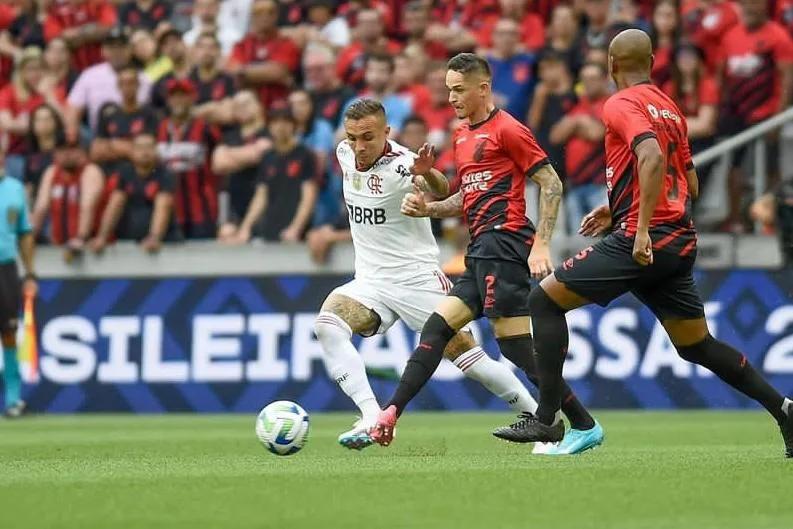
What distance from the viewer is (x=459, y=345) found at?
35.2ft

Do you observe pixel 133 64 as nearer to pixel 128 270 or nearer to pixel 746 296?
pixel 128 270

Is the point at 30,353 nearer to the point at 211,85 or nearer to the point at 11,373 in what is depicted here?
the point at 11,373

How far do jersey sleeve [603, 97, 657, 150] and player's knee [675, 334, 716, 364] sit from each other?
1.25 m

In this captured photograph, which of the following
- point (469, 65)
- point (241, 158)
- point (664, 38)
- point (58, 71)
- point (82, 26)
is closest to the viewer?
point (469, 65)

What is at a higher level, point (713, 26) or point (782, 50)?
point (713, 26)

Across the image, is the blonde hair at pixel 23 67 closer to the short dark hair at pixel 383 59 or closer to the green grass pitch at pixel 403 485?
→ the short dark hair at pixel 383 59

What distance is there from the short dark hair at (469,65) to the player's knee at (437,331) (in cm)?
152

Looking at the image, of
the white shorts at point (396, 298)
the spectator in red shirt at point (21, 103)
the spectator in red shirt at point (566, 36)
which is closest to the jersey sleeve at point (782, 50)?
the spectator in red shirt at point (566, 36)

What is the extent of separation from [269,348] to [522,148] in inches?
311

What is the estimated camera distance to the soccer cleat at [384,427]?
968 centimetres

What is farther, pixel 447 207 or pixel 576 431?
pixel 447 207

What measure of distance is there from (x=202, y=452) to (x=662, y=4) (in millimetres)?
8918

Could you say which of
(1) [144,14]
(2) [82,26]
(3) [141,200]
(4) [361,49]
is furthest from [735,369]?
(1) [144,14]

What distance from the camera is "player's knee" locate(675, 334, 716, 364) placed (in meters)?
9.25
